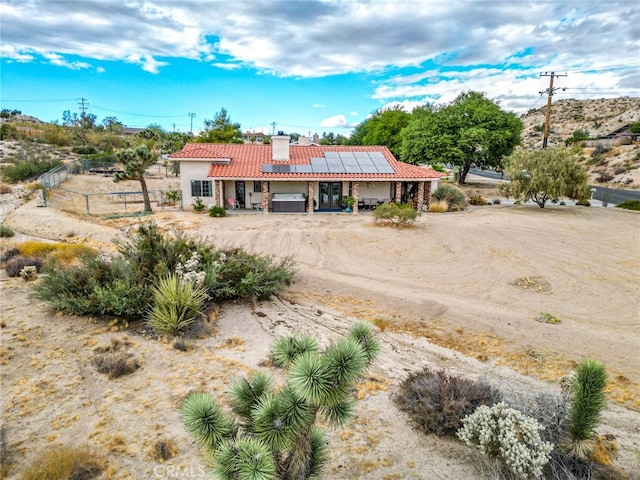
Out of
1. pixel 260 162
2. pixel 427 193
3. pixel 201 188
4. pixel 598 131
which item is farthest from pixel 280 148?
pixel 598 131

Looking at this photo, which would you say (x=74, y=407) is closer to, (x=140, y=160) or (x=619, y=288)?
(x=619, y=288)

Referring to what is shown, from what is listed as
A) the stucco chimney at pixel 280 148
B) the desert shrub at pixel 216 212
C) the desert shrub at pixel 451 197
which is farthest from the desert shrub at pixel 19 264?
the desert shrub at pixel 451 197

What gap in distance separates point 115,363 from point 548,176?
2643cm

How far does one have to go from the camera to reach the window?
26.5 meters

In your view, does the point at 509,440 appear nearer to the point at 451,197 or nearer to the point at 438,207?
the point at 438,207

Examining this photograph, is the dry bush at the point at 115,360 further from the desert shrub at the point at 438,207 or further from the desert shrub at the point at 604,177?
the desert shrub at the point at 604,177

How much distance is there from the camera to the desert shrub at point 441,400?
18.3 feet

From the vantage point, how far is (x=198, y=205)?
25.8 meters

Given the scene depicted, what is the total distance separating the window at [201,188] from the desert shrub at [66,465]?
2276cm

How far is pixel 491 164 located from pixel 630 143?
34365 millimetres

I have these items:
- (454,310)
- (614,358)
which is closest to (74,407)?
(454,310)

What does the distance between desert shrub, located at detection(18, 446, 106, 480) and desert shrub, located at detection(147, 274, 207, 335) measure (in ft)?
11.9

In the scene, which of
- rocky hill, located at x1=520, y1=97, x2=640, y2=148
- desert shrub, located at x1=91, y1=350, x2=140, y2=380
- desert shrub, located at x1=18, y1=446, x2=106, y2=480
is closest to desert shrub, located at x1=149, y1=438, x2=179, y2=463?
desert shrub, located at x1=18, y1=446, x2=106, y2=480

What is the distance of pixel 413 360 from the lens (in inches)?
311
